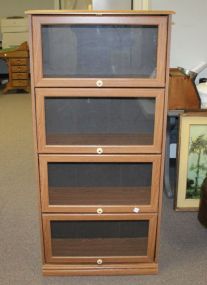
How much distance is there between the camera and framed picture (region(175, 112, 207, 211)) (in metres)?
2.46

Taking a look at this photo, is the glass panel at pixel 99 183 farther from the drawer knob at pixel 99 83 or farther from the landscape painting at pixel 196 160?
the landscape painting at pixel 196 160

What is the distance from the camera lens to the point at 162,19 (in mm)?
1502

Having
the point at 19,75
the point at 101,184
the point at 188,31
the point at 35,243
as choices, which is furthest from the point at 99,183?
the point at 19,75

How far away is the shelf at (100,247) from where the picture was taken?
194 cm

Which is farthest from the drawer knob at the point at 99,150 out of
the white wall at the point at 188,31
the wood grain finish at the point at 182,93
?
the white wall at the point at 188,31

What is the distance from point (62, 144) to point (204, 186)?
43.4 inches

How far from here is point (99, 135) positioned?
1747mm

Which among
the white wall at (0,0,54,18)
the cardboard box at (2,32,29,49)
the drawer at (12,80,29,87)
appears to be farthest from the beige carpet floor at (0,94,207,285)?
the white wall at (0,0,54,18)

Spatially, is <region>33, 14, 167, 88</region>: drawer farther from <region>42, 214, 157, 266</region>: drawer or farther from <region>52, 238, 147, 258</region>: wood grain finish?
<region>52, 238, 147, 258</region>: wood grain finish

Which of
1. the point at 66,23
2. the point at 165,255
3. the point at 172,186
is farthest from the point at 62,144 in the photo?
the point at 172,186

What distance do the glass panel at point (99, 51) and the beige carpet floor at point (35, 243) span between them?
1.04m

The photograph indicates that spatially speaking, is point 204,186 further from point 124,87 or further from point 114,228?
point 124,87

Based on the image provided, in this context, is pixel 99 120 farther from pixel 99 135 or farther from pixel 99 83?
pixel 99 83

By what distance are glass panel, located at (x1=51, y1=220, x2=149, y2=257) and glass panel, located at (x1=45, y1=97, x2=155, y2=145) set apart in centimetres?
46
